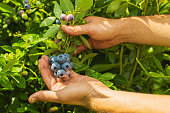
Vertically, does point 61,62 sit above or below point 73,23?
below

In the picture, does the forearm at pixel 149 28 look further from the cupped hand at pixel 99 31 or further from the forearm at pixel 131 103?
the forearm at pixel 131 103

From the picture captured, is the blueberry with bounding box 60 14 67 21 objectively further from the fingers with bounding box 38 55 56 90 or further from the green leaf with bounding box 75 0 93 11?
the fingers with bounding box 38 55 56 90

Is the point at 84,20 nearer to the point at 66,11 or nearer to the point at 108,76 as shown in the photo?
the point at 66,11

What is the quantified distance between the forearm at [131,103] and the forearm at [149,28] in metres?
0.55

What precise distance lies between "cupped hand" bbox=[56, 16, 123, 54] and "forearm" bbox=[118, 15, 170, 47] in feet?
0.22

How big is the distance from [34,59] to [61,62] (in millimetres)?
275

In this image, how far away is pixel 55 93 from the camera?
126cm

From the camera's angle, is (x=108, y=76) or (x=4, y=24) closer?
(x=108, y=76)

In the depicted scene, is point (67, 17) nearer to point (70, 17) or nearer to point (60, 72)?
point (70, 17)

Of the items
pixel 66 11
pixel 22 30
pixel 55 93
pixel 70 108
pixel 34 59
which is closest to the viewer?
pixel 55 93

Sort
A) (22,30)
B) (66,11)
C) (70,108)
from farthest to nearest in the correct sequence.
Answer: (22,30)
(70,108)
(66,11)

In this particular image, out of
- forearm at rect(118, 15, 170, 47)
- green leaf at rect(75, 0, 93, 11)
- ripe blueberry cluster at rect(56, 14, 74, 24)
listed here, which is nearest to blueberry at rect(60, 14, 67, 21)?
ripe blueberry cluster at rect(56, 14, 74, 24)

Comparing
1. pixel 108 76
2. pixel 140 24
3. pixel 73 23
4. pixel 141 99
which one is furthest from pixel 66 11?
pixel 141 99

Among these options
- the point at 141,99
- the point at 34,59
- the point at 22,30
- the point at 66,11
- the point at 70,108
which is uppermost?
the point at 66,11
